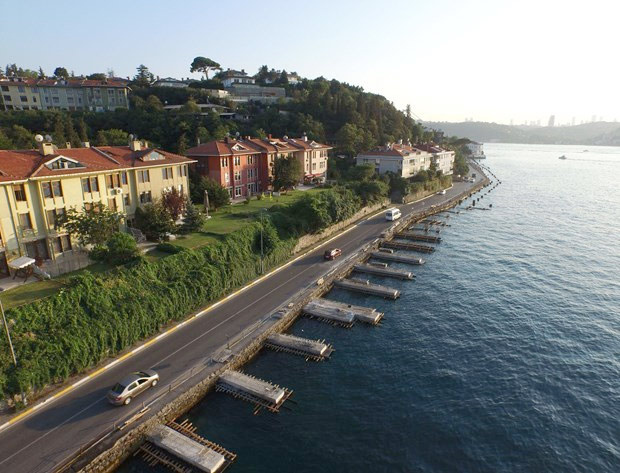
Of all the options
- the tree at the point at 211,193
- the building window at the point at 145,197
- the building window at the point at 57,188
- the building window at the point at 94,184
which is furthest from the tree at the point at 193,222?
the building window at the point at 57,188

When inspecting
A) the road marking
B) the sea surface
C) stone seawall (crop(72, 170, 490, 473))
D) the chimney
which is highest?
the chimney

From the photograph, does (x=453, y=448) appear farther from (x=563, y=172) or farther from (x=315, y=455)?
(x=563, y=172)

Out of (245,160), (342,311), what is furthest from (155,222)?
(245,160)

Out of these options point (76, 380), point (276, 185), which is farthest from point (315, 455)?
point (276, 185)

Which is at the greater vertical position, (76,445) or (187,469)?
(76,445)

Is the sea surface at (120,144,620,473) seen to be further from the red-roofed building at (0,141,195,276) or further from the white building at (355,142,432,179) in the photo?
the white building at (355,142,432,179)

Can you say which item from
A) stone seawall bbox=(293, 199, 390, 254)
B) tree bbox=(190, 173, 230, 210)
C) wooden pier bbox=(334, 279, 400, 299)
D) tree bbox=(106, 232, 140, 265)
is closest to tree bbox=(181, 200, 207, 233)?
tree bbox=(106, 232, 140, 265)

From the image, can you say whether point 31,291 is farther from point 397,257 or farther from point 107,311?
point 397,257

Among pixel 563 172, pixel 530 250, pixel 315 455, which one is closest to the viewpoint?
pixel 315 455
